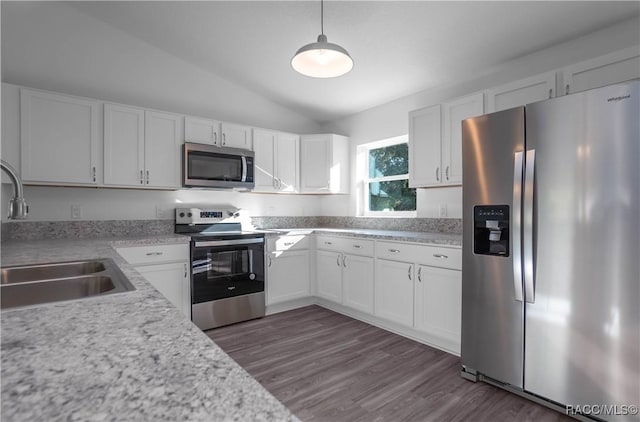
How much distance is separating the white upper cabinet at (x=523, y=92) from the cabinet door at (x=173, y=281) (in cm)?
300

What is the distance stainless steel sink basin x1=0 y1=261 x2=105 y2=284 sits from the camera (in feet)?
4.75

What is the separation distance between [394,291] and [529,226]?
4.54 feet

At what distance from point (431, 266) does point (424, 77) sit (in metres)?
1.88

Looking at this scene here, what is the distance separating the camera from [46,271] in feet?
4.97

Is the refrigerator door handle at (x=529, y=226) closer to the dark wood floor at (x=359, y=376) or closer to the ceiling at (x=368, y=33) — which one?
the dark wood floor at (x=359, y=376)

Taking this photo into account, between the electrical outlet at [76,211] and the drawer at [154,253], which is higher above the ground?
the electrical outlet at [76,211]

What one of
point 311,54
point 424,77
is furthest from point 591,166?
point 424,77

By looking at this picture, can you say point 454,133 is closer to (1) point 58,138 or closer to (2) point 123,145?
(2) point 123,145

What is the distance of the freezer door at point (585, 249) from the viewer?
162cm

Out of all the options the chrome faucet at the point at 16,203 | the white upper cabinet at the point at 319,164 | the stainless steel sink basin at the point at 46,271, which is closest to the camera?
the chrome faucet at the point at 16,203

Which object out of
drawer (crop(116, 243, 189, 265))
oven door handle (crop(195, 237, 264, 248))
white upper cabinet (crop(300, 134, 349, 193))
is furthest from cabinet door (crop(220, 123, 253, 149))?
drawer (crop(116, 243, 189, 265))

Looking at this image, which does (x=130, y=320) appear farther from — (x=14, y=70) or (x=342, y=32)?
(x=14, y=70)

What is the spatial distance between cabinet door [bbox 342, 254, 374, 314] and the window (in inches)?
35.0

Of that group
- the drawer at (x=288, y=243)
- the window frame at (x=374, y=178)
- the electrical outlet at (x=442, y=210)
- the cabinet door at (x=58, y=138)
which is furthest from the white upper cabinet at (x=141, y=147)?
the electrical outlet at (x=442, y=210)
